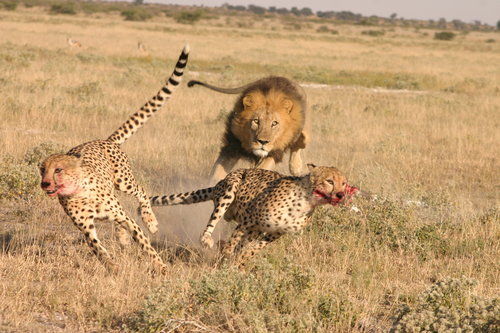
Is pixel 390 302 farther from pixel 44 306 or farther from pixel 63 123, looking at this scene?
pixel 63 123

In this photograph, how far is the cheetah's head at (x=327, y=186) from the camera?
5.14 m

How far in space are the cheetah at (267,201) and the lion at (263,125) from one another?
5.17 ft

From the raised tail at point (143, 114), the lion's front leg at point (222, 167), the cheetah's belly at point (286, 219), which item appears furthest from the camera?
the lion's front leg at point (222, 167)

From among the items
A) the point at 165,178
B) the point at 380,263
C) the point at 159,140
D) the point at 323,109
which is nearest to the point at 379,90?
the point at 323,109

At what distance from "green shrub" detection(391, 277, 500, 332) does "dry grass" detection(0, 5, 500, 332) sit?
0.32 meters

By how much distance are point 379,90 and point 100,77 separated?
8.55 metres

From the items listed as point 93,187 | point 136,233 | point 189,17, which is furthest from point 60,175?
point 189,17

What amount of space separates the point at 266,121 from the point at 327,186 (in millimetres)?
2976

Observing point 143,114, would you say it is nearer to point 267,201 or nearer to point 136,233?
point 136,233

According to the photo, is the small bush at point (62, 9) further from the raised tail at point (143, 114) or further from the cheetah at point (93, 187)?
the cheetah at point (93, 187)

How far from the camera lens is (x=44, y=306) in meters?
4.80

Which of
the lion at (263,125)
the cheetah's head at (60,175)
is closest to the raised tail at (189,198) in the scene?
the lion at (263,125)

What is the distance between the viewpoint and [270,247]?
6.40 m

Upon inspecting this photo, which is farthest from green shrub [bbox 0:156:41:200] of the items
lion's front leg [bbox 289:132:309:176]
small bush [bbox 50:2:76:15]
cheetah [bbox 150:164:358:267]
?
small bush [bbox 50:2:76:15]
